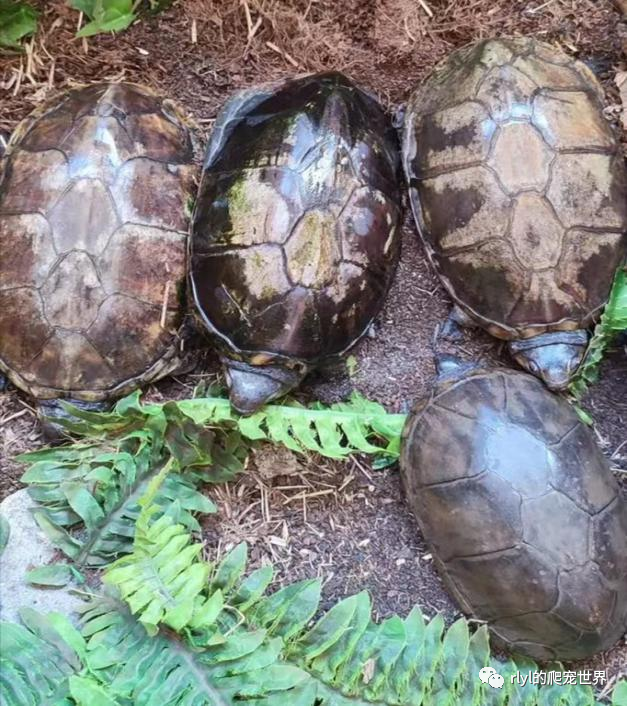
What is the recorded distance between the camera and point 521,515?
2.75m

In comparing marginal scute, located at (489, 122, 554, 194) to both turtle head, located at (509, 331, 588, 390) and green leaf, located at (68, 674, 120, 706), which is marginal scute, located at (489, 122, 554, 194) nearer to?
turtle head, located at (509, 331, 588, 390)

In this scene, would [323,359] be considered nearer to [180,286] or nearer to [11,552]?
[180,286]

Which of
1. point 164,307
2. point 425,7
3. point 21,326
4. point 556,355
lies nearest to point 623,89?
point 425,7

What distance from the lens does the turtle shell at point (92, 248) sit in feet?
9.24

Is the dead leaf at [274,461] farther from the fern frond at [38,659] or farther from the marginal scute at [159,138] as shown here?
the marginal scute at [159,138]

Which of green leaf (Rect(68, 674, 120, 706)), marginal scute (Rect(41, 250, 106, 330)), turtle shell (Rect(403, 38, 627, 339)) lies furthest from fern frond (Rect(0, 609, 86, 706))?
turtle shell (Rect(403, 38, 627, 339))

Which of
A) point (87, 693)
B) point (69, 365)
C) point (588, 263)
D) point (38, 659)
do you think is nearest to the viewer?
point (87, 693)

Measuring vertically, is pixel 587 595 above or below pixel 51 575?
below

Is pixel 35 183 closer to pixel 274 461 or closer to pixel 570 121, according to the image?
pixel 274 461

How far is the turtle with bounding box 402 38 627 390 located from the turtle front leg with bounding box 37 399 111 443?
1.41 meters

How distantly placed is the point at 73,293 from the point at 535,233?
1.66 m

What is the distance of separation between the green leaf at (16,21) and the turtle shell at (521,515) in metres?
2.09

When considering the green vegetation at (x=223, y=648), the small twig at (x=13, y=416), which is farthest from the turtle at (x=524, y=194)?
the small twig at (x=13, y=416)

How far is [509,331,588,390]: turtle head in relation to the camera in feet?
9.95
